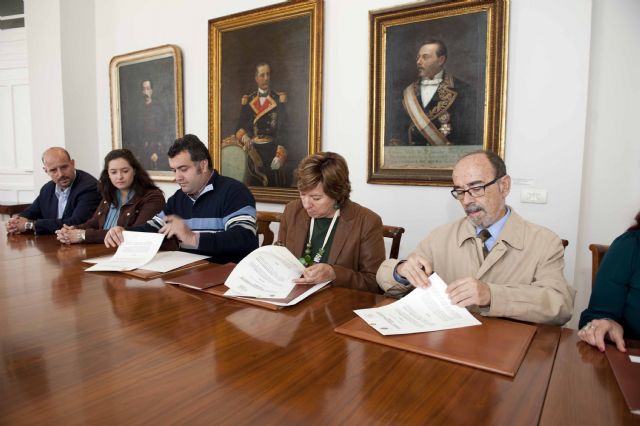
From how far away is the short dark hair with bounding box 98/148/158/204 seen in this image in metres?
3.08

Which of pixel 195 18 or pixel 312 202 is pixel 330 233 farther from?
pixel 195 18

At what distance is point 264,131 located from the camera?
3.87 meters

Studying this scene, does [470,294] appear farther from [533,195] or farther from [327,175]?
[533,195]

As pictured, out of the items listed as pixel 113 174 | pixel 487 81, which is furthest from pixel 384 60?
pixel 113 174

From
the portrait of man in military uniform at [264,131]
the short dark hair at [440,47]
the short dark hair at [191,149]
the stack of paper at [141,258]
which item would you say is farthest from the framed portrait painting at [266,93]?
the stack of paper at [141,258]

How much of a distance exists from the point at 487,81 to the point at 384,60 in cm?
78

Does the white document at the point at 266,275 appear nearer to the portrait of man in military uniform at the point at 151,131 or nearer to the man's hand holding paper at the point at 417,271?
the man's hand holding paper at the point at 417,271

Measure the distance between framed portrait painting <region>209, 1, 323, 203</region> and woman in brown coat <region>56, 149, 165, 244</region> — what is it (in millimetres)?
1070

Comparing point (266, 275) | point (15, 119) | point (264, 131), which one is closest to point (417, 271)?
point (266, 275)

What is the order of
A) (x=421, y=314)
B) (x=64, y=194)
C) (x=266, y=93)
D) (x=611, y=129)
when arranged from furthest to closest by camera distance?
(x=266, y=93) → (x=64, y=194) → (x=611, y=129) → (x=421, y=314)

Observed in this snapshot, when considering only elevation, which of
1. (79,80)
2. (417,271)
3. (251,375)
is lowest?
(251,375)

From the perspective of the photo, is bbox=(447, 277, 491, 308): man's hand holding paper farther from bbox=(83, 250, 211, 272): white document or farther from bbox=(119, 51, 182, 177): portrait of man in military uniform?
bbox=(119, 51, 182, 177): portrait of man in military uniform

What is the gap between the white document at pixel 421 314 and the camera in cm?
124

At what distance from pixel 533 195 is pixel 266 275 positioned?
196 cm
